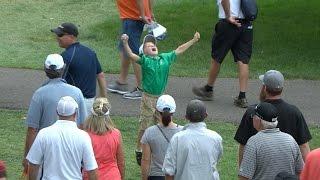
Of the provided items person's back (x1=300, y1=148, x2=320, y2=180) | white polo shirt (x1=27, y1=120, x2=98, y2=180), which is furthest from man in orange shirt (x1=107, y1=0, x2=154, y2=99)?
person's back (x1=300, y1=148, x2=320, y2=180)

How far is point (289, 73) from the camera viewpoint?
14.5 metres

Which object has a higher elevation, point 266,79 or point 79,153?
Answer: point 266,79

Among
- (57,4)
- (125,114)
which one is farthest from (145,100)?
(57,4)

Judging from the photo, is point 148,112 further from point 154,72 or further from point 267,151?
point 267,151

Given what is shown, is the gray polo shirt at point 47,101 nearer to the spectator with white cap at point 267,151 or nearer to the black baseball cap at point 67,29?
the black baseball cap at point 67,29

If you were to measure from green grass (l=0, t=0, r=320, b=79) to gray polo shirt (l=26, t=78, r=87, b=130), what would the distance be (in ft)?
20.0

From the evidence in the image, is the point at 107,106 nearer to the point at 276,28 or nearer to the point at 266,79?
the point at 266,79

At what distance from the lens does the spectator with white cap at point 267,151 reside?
735 centimetres

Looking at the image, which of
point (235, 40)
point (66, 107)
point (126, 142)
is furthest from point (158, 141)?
point (235, 40)

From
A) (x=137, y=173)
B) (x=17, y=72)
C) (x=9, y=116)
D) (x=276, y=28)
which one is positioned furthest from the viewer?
(x=276, y=28)

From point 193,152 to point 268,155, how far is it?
623 millimetres

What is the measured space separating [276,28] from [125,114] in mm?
6611

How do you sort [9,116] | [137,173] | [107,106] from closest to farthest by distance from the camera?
[107,106], [137,173], [9,116]

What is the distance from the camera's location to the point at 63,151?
7.34 metres
